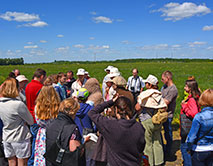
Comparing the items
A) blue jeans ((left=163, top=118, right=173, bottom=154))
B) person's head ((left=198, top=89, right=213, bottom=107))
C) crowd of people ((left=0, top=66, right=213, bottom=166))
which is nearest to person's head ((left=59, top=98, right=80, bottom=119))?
crowd of people ((left=0, top=66, right=213, bottom=166))

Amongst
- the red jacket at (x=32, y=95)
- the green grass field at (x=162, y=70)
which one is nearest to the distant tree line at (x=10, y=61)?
the green grass field at (x=162, y=70)

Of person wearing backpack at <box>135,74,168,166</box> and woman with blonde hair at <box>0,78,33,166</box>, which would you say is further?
person wearing backpack at <box>135,74,168,166</box>

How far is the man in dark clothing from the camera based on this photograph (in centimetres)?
263

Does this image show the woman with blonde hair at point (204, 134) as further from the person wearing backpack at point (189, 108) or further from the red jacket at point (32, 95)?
the red jacket at point (32, 95)

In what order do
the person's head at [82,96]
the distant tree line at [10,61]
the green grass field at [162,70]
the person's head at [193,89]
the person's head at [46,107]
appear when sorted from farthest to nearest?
1. the distant tree line at [10,61]
2. the green grass field at [162,70]
3. the person's head at [193,89]
4. the person's head at [82,96]
5. the person's head at [46,107]

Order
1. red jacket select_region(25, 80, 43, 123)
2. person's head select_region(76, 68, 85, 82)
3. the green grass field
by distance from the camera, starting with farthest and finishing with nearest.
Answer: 1. the green grass field
2. person's head select_region(76, 68, 85, 82)
3. red jacket select_region(25, 80, 43, 123)

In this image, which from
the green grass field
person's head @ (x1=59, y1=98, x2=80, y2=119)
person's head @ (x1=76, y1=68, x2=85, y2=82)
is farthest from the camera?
the green grass field

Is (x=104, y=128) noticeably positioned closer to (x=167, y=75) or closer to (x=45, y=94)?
(x=45, y=94)

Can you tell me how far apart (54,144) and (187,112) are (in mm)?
2895

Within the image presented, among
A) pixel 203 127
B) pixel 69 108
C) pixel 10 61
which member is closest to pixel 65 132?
pixel 69 108

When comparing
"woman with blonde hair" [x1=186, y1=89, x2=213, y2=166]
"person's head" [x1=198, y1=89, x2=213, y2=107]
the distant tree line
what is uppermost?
the distant tree line

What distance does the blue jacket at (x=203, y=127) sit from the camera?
3203 mm

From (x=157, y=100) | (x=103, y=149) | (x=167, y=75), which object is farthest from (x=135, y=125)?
(x=167, y=75)

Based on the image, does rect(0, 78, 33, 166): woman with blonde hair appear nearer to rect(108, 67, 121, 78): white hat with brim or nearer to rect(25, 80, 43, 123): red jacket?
rect(25, 80, 43, 123): red jacket
